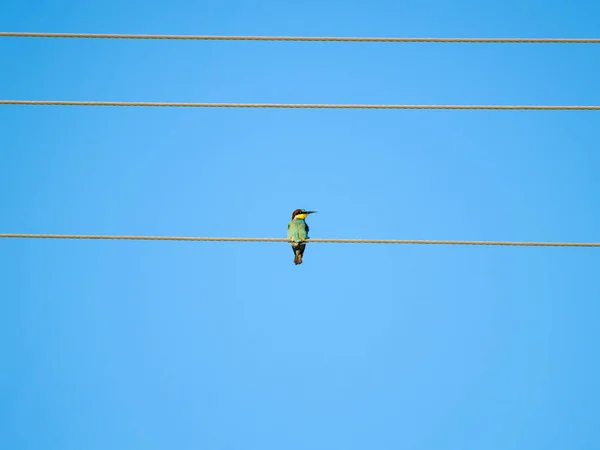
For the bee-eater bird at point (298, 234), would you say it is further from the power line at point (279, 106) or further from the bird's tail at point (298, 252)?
the power line at point (279, 106)

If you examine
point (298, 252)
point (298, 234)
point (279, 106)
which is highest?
point (298, 234)

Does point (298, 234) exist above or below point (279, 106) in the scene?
above

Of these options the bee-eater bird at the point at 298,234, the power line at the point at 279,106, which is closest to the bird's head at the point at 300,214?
the bee-eater bird at the point at 298,234

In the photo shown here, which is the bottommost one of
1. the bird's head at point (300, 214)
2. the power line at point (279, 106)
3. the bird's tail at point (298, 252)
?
the power line at point (279, 106)

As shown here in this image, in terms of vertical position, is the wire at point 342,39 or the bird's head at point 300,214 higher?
the bird's head at point 300,214

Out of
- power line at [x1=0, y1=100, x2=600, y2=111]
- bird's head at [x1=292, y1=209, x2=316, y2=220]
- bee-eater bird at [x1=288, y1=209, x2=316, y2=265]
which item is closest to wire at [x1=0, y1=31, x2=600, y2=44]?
power line at [x1=0, y1=100, x2=600, y2=111]

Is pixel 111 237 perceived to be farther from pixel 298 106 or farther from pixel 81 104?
pixel 298 106

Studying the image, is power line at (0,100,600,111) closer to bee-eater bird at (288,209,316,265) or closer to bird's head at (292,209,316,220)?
bee-eater bird at (288,209,316,265)

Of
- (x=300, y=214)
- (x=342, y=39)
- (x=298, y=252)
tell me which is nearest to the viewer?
(x=342, y=39)

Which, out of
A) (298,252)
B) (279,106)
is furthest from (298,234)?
(279,106)

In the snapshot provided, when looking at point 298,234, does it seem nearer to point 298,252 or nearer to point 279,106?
point 298,252

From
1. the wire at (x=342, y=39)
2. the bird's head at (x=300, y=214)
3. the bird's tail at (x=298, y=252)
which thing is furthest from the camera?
the bird's head at (x=300, y=214)

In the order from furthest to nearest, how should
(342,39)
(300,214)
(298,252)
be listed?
(300,214)
(298,252)
(342,39)

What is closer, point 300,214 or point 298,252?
point 298,252
